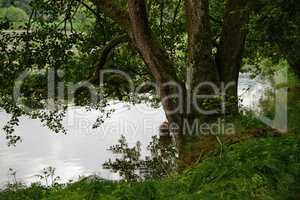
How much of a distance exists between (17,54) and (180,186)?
27.1ft

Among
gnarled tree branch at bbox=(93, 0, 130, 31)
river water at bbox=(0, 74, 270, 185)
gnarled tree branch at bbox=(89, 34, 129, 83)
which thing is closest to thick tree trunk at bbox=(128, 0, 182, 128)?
gnarled tree branch at bbox=(93, 0, 130, 31)

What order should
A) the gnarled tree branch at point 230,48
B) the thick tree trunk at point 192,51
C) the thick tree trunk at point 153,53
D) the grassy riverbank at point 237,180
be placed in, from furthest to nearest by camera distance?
the gnarled tree branch at point 230,48 → the thick tree trunk at point 192,51 → the thick tree trunk at point 153,53 → the grassy riverbank at point 237,180

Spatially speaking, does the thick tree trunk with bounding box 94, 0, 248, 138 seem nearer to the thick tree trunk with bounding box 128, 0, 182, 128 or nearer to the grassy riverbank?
the thick tree trunk with bounding box 128, 0, 182, 128

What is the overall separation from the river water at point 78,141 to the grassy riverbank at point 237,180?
11224 millimetres

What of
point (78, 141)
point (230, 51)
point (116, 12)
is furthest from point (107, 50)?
point (78, 141)

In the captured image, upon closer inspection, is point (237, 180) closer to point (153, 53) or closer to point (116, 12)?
point (153, 53)

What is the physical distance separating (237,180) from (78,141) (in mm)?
23938

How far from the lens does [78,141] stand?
28.2 metres

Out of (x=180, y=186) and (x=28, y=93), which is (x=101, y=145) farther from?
(x=180, y=186)

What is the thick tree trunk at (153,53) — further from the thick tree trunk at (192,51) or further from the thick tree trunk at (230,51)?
the thick tree trunk at (230,51)

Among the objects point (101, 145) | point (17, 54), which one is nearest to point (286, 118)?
point (17, 54)

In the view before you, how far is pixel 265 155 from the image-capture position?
17.9 ft

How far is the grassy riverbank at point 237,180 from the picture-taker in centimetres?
482

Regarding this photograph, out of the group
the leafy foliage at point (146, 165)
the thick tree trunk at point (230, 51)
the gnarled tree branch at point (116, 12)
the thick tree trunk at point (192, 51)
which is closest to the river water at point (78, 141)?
the leafy foliage at point (146, 165)
